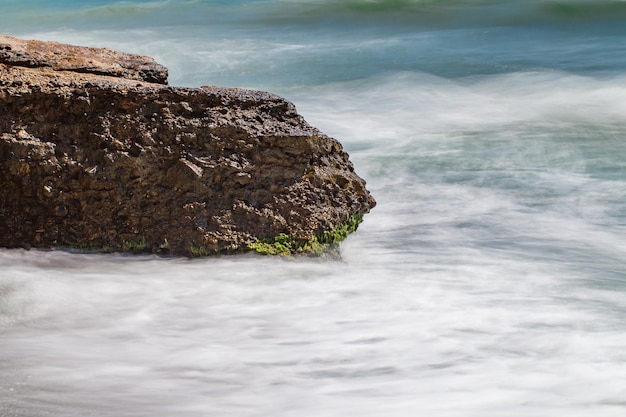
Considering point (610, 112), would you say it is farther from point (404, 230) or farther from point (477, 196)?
point (404, 230)

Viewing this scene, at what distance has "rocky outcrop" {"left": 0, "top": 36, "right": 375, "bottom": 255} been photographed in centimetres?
482

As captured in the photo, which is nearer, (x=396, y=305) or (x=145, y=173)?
(x=396, y=305)

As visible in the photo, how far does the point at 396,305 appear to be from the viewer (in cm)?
460

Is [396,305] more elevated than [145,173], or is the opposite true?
[145,173]

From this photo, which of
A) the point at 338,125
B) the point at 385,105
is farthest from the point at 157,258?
the point at 385,105

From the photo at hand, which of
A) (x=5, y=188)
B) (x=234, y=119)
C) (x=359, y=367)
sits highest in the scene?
(x=234, y=119)

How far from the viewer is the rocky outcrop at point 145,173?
4.82m

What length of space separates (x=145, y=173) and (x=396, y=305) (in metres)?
1.42

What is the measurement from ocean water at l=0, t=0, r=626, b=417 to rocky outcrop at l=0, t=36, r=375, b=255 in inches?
5.4

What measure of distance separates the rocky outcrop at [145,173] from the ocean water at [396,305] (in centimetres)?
14

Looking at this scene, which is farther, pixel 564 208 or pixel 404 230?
pixel 564 208

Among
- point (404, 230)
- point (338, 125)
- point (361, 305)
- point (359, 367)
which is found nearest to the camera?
point (359, 367)

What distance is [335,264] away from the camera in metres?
5.00

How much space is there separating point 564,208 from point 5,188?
150 inches
